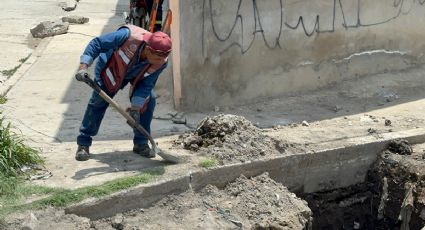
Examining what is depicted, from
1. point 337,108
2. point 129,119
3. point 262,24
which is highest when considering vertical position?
point 262,24

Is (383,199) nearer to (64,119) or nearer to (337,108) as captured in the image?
(337,108)

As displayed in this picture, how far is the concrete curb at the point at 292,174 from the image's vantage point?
5449 millimetres

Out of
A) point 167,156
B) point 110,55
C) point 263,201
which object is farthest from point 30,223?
point 263,201

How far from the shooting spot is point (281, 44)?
848cm

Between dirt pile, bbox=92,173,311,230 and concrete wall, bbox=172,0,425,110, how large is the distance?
209cm

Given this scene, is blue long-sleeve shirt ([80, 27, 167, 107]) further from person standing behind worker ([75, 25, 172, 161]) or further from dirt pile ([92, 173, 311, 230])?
dirt pile ([92, 173, 311, 230])

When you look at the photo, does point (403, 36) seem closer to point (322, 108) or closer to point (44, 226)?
point (322, 108)

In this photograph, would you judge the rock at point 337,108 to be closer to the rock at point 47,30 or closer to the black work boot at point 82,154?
the black work boot at point 82,154

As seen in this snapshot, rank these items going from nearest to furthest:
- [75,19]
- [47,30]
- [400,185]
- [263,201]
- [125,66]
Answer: [125,66], [263,201], [400,185], [47,30], [75,19]

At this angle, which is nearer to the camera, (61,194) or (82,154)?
(61,194)

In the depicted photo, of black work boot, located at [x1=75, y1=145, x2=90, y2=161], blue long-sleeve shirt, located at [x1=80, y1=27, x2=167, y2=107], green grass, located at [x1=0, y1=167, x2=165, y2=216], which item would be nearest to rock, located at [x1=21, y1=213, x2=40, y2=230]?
green grass, located at [x1=0, y1=167, x2=165, y2=216]

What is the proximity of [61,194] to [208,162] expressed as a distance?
1.45 meters

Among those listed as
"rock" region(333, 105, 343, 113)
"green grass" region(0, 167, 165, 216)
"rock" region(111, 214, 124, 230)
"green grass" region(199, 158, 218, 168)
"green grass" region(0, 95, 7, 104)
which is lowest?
"green grass" region(0, 95, 7, 104)

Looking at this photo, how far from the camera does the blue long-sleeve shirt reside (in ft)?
18.5
